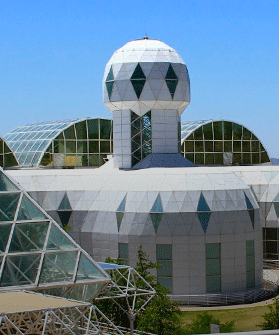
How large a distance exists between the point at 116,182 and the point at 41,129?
104 feet

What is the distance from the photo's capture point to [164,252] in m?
53.2

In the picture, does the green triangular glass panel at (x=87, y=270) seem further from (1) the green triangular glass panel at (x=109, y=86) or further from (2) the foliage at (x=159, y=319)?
(1) the green triangular glass panel at (x=109, y=86)

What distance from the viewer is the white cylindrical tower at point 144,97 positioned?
2450 inches

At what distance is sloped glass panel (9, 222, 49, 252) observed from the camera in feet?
103

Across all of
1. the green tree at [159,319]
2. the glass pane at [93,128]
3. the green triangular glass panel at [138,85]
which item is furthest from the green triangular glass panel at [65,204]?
the glass pane at [93,128]

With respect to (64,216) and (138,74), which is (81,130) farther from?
(64,216)

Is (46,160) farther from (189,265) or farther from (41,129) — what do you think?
(189,265)

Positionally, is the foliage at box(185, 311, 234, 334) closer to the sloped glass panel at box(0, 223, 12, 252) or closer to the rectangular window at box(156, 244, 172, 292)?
the rectangular window at box(156, 244, 172, 292)

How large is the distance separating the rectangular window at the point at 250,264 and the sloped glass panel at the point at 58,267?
24.9 m

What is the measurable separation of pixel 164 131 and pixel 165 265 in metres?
13.6

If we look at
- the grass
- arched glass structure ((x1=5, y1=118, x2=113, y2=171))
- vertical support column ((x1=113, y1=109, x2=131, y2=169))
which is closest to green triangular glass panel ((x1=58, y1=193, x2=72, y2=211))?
vertical support column ((x1=113, y1=109, x2=131, y2=169))

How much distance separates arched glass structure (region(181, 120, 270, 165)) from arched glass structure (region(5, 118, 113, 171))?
7.84 meters

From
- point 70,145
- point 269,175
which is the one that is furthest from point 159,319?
point 70,145

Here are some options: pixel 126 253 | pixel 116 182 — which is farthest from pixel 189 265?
pixel 116 182
